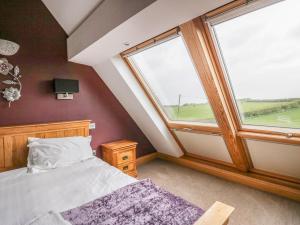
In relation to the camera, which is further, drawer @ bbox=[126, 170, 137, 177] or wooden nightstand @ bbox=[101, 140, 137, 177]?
drawer @ bbox=[126, 170, 137, 177]

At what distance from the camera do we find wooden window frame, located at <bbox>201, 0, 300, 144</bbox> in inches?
68.8

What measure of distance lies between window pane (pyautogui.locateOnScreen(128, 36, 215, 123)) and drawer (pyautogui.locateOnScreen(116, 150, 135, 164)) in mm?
914

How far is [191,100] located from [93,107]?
151 centimetres

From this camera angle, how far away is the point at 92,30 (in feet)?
6.64

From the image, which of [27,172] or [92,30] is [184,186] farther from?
[92,30]

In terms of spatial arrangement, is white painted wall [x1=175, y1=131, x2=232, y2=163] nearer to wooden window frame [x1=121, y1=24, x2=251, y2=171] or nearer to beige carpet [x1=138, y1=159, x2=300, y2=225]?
wooden window frame [x1=121, y1=24, x2=251, y2=171]

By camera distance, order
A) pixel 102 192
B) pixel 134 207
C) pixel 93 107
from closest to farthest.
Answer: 1. pixel 134 207
2. pixel 102 192
3. pixel 93 107

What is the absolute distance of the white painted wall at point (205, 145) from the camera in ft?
9.02

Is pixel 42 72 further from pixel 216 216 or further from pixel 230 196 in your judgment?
pixel 230 196

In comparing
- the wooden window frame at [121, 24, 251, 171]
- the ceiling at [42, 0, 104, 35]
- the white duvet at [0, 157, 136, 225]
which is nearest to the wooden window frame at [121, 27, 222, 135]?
the wooden window frame at [121, 24, 251, 171]

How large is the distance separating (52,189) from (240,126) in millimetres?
2181

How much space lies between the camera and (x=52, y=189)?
1576 millimetres

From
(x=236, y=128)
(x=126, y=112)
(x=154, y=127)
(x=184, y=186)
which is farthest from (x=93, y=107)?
(x=236, y=128)

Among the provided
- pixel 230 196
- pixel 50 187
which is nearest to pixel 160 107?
pixel 230 196
